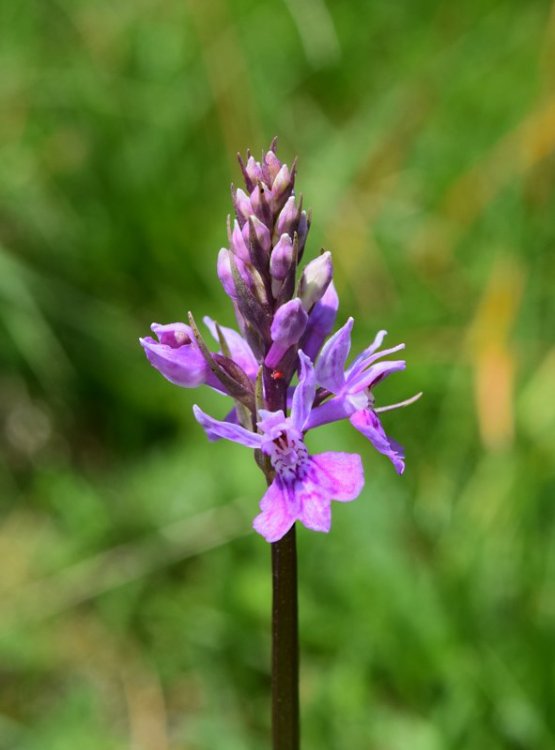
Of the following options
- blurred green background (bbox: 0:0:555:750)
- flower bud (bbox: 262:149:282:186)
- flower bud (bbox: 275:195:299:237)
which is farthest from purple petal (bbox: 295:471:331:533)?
blurred green background (bbox: 0:0:555:750)

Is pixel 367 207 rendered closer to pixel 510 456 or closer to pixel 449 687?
pixel 510 456

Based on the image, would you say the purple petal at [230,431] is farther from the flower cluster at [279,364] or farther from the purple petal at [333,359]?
the purple petal at [333,359]

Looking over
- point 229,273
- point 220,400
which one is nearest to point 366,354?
point 229,273

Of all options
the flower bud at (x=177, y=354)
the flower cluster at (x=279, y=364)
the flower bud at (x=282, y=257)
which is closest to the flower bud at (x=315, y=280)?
the flower cluster at (x=279, y=364)

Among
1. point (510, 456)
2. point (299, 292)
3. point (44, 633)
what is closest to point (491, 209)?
point (510, 456)

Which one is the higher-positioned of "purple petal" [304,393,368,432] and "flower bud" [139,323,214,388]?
"flower bud" [139,323,214,388]

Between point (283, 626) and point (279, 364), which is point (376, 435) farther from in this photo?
point (283, 626)

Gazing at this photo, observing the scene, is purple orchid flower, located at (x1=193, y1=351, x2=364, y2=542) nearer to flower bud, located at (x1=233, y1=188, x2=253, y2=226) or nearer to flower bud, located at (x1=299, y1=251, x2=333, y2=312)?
flower bud, located at (x1=299, y1=251, x2=333, y2=312)
